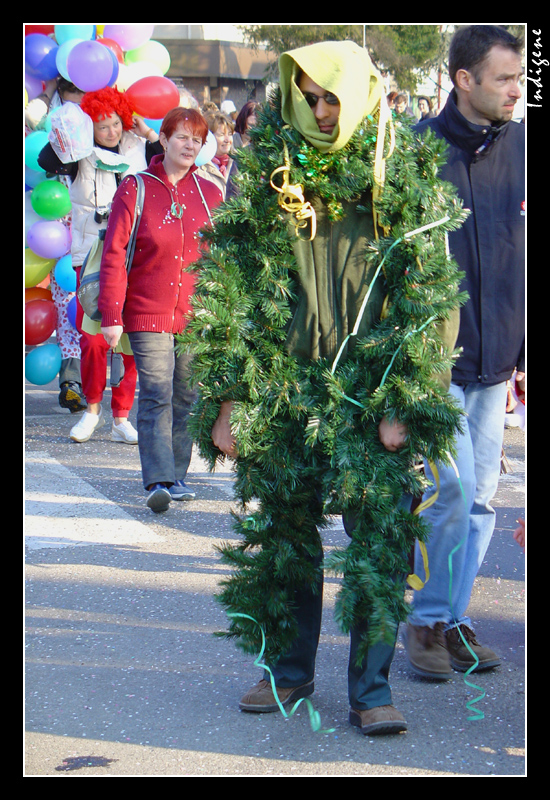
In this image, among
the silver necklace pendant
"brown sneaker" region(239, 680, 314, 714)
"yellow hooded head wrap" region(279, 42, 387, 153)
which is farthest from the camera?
the silver necklace pendant

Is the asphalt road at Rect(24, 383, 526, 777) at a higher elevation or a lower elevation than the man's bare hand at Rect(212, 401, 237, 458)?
lower

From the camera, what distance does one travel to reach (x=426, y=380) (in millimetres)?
2906

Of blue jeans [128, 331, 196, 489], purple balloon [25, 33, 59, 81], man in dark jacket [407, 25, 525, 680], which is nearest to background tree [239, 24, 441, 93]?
purple balloon [25, 33, 59, 81]

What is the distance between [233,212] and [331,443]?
0.79 meters

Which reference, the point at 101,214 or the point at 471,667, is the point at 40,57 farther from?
the point at 471,667

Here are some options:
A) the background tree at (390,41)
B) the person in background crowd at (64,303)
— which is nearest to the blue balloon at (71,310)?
the person in background crowd at (64,303)

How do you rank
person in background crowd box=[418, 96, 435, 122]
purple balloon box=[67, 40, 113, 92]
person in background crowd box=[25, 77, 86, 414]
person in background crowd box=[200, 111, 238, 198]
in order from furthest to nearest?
1. person in background crowd box=[418, 96, 435, 122]
2. person in background crowd box=[200, 111, 238, 198]
3. person in background crowd box=[25, 77, 86, 414]
4. purple balloon box=[67, 40, 113, 92]

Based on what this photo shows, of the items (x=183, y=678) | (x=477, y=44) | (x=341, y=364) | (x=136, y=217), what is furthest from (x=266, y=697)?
(x=136, y=217)

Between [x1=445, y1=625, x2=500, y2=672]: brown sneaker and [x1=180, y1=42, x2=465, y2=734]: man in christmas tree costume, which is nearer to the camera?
[x1=180, y1=42, x2=465, y2=734]: man in christmas tree costume

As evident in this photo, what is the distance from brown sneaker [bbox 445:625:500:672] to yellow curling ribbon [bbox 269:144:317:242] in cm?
172

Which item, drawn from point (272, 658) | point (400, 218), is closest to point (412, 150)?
point (400, 218)

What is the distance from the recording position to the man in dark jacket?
137 inches

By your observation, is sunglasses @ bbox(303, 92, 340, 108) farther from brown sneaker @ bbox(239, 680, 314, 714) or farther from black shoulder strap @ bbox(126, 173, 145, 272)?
black shoulder strap @ bbox(126, 173, 145, 272)

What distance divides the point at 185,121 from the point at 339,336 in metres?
2.66
